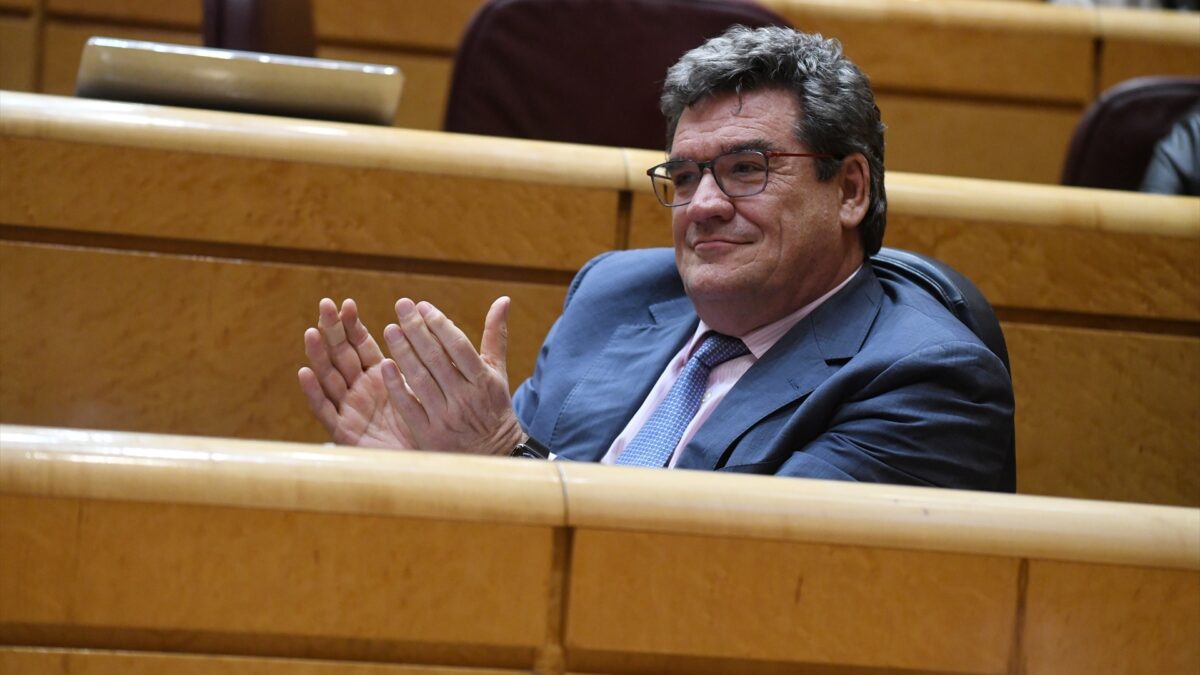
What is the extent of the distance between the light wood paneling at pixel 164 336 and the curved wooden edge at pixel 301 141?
0.07 m

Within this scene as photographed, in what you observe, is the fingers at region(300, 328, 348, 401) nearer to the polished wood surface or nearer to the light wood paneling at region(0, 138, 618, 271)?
the light wood paneling at region(0, 138, 618, 271)

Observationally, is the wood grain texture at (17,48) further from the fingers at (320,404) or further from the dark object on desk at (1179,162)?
the dark object on desk at (1179,162)

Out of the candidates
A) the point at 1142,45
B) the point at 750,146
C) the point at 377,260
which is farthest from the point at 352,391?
the point at 1142,45

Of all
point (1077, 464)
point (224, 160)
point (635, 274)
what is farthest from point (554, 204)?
point (1077, 464)

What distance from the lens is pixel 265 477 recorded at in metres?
Answer: 0.43

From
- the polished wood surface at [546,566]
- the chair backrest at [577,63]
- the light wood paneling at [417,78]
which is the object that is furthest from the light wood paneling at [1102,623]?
the light wood paneling at [417,78]

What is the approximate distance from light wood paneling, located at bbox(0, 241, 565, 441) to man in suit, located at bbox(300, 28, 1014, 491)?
4.6 inches

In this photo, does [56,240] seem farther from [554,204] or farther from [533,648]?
[533,648]

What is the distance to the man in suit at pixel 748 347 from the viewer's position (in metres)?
0.68

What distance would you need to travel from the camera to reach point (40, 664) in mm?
429

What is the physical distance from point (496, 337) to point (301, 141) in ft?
0.69

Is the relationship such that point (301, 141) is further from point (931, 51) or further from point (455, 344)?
point (931, 51)

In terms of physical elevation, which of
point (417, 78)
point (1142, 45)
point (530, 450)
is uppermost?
point (1142, 45)

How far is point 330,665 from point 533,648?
6cm
